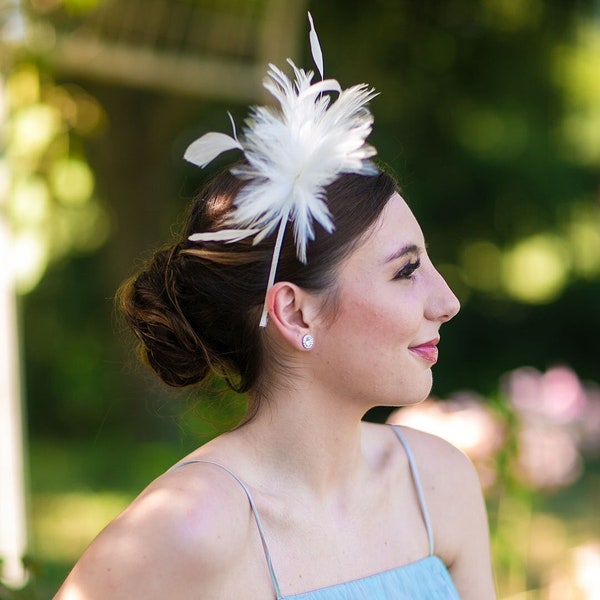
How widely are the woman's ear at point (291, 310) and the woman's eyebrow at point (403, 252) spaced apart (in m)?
0.15

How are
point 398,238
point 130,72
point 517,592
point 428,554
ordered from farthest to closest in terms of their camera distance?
point 130,72 → point 517,592 → point 428,554 → point 398,238

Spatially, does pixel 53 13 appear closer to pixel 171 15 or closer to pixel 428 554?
pixel 171 15

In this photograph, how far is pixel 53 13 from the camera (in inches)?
116

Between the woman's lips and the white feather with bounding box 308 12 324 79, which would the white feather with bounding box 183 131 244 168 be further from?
the woman's lips

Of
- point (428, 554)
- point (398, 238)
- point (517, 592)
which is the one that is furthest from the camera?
point (517, 592)

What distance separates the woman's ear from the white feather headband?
22 mm

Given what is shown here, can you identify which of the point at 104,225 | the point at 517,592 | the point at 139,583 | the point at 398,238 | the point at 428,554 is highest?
the point at 398,238

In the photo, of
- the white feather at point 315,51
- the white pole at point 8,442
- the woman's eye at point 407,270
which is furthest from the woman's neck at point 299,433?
the white pole at point 8,442

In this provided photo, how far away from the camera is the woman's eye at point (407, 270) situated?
1751 mm

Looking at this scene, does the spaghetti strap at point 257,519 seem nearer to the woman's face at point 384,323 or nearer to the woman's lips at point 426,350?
the woman's face at point 384,323

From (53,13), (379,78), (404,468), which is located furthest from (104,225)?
(404,468)

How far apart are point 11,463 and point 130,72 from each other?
71.5 inches

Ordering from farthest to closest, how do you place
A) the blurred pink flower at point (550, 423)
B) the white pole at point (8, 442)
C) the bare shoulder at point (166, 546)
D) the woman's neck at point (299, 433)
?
the blurred pink flower at point (550, 423) < the white pole at point (8, 442) < the woman's neck at point (299, 433) < the bare shoulder at point (166, 546)

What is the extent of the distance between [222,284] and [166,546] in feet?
1.58
